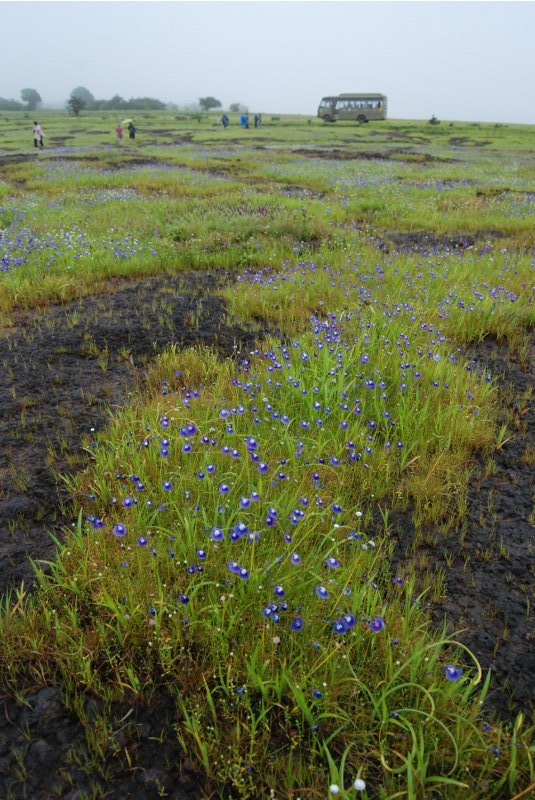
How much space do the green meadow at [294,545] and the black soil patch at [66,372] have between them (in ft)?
0.85

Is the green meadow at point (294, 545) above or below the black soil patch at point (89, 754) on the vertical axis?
above

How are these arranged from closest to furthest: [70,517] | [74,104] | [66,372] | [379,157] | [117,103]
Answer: [70,517]
[66,372]
[379,157]
[74,104]
[117,103]

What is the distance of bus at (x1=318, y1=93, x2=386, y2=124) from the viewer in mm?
68000

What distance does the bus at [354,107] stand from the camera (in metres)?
68.0

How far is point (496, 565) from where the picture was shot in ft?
9.96

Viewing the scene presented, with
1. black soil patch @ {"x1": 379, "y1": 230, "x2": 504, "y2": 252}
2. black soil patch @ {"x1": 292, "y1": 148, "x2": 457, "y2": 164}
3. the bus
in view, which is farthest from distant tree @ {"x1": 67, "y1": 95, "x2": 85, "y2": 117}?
black soil patch @ {"x1": 379, "y1": 230, "x2": 504, "y2": 252}

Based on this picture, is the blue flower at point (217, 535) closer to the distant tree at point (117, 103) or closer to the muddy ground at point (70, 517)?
the muddy ground at point (70, 517)

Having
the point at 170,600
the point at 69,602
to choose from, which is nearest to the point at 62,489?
the point at 69,602

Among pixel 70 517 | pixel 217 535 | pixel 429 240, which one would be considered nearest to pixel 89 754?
pixel 217 535

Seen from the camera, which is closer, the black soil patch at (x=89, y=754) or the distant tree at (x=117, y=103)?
the black soil patch at (x=89, y=754)

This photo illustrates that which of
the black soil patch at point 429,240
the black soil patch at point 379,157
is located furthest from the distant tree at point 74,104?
the black soil patch at point 429,240

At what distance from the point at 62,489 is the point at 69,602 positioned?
3.57ft

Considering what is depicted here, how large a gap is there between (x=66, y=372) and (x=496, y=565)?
439 cm

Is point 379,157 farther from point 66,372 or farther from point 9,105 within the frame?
point 9,105
